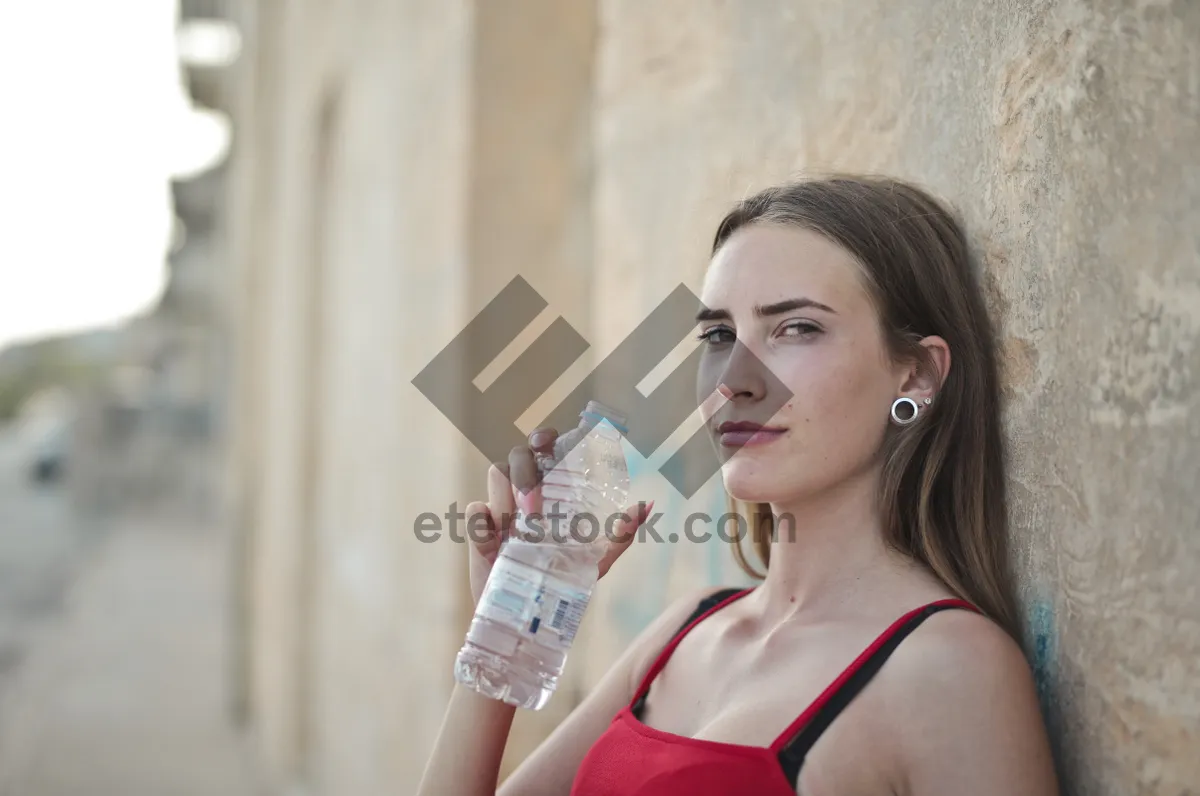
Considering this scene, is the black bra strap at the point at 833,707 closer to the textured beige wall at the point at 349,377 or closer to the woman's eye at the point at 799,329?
the woman's eye at the point at 799,329

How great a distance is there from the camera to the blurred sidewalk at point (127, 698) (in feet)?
26.3

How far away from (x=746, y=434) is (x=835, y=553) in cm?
24

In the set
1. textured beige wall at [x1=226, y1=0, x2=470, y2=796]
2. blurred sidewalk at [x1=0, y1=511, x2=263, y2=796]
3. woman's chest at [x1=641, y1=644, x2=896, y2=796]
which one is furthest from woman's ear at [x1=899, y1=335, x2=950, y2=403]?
blurred sidewalk at [x1=0, y1=511, x2=263, y2=796]

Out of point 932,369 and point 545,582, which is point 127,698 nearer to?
point 545,582

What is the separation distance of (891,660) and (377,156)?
14.2 ft

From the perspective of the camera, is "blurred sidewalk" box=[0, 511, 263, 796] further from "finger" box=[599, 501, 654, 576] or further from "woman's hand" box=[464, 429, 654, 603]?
"finger" box=[599, 501, 654, 576]

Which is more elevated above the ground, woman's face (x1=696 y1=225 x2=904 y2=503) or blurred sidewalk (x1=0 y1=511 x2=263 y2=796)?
woman's face (x1=696 y1=225 x2=904 y2=503)

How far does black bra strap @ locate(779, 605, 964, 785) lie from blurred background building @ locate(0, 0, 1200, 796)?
24cm

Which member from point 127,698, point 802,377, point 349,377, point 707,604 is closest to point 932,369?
point 802,377

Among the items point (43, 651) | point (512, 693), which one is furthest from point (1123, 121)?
point (43, 651)

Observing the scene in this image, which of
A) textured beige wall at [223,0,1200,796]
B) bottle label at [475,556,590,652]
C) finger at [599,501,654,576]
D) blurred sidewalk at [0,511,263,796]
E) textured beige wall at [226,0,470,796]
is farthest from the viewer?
blurred sidewalk at [0,511,263,796]

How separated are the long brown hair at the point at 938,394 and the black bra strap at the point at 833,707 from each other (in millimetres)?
191

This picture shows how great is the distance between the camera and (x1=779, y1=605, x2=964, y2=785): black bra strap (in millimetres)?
1386

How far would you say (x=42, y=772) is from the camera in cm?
808
